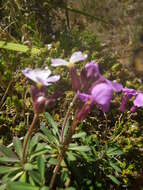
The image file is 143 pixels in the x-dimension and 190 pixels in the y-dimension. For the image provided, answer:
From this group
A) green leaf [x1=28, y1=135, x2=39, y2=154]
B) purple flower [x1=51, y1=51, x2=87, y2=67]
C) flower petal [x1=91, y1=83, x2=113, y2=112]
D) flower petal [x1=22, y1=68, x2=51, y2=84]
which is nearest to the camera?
flower petal [x1=91, y1=83, x2=113, y2=112]

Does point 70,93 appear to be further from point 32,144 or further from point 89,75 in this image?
point 89,75

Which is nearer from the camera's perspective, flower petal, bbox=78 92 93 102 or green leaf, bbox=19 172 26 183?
flower petal, bbox=78 92 93 102

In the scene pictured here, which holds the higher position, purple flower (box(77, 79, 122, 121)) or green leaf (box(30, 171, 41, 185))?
purple flower (box(77, 79, 122, 121))

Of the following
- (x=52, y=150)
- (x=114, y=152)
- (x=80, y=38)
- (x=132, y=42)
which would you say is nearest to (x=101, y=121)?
(x=114, y=152)

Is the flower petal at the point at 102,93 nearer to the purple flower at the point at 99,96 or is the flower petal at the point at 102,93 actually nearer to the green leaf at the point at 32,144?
the purple flower at the point at 99,96

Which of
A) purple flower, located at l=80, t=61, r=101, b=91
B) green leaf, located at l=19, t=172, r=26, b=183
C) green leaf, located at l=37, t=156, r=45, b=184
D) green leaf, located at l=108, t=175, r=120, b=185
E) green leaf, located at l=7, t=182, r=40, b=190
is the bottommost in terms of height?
green leaf, located at l=108, t=175, r=120, b=185

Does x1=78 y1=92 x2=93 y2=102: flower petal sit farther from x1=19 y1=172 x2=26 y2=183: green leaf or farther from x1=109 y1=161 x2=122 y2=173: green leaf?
x1=109 y1=161 x2=122 y2=173: green leaf

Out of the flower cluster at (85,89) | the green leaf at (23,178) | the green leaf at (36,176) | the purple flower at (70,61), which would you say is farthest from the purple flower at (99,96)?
the green leaf at (23,178)

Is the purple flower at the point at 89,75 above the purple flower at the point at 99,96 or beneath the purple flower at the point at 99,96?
above

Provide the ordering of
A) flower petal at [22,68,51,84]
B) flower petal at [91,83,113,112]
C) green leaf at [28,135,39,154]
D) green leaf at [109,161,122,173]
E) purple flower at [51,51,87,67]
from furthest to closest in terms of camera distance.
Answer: green leaf at [109,161,122,173], green leaf at [28,135,39,154], purple flower at [51,51,87,67], flower petal at [22,68,51,84], flower petal at [91,83,113,112]

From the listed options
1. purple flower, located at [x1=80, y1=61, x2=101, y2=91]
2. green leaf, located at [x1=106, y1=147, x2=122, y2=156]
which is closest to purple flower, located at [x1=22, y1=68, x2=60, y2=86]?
purple flower, located at [x1=80, y1=61, x2=101, y2=91]
